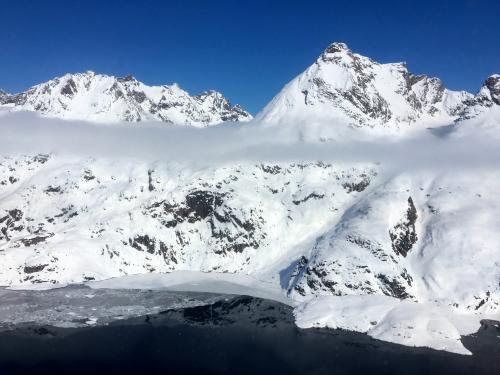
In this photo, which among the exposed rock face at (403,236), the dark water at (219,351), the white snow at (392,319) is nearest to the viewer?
the dark water at (219,351)

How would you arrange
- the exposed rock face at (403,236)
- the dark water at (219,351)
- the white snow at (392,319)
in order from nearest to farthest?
the dark water at (219,351)
the white snow at (392,319)
the exposed rock face at (403,236)

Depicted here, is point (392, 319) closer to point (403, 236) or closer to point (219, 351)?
point (219, 351)

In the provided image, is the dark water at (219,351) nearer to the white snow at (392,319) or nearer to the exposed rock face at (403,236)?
the white snow at (392,319)

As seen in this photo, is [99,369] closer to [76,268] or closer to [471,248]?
[76,268]

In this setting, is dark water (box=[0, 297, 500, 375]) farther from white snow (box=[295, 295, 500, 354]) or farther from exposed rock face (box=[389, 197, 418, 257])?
exposed rock face (box=[389, 197, 418, 257])

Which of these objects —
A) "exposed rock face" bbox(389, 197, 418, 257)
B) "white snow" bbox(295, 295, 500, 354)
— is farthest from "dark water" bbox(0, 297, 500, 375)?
"exposed rock face" bbox(389, 197, 418, 257)

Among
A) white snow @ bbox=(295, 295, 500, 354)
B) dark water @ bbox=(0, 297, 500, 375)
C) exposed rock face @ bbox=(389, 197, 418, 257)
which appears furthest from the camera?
exposed rock face @ bbox=(389, 197, 418, 257)

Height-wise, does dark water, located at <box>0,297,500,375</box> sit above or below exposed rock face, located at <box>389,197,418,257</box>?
below

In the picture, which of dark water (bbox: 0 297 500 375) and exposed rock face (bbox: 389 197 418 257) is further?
exposed rock face (bbox: 389 197 418 257)

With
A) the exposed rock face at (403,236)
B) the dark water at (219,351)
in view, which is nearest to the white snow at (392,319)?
the dark water at (219,351)
